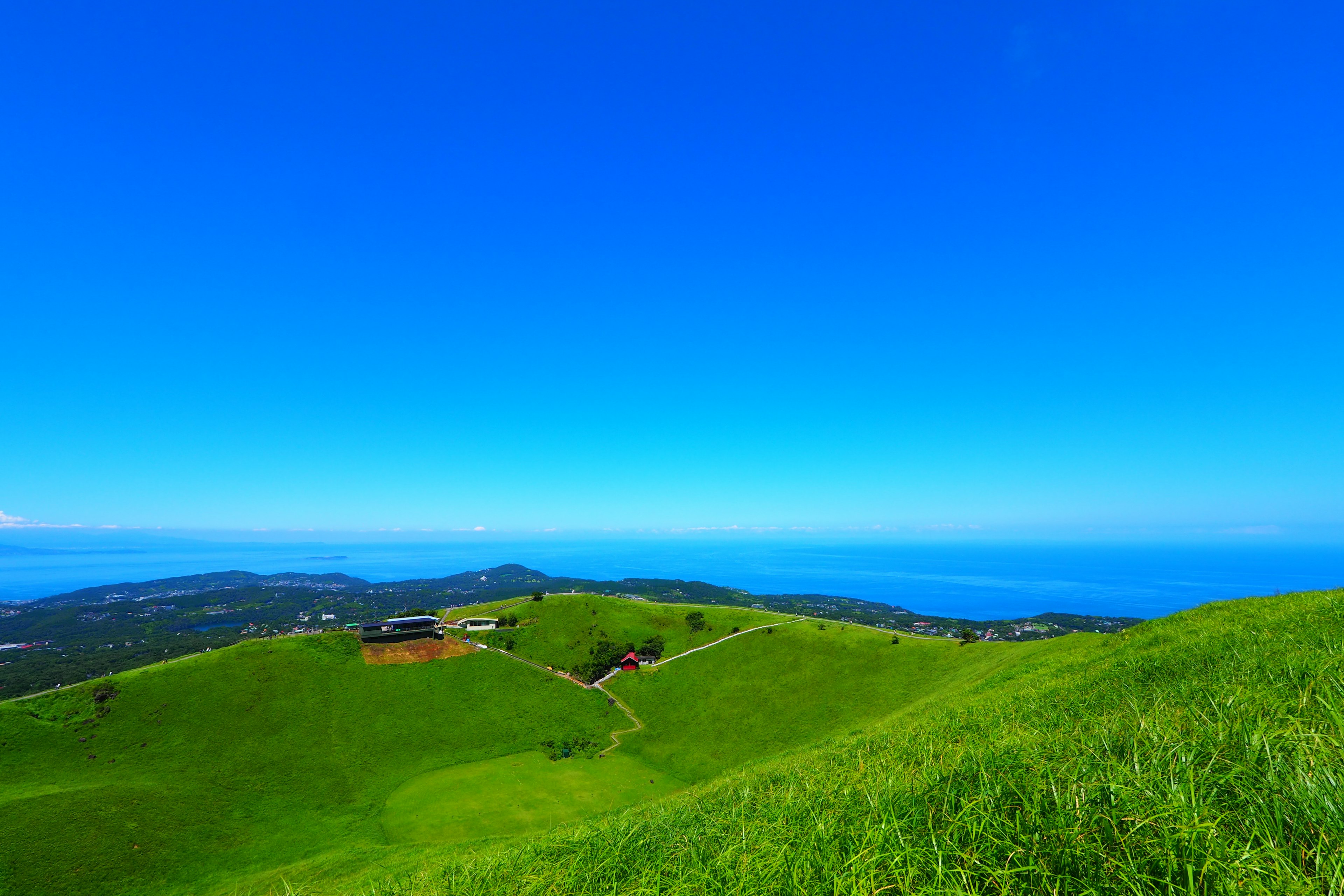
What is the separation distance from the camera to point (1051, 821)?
354cm

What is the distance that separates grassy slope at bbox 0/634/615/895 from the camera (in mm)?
28625

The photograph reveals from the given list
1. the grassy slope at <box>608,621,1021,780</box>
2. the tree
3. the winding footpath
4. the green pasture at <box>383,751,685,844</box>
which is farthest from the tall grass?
the tree

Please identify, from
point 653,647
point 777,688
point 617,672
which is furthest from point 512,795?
point 653,647

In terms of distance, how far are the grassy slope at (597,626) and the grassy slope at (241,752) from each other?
7430 mm

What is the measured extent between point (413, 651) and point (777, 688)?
4688cm

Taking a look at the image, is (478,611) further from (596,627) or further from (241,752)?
(241,752)

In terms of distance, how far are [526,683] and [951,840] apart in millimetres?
65088

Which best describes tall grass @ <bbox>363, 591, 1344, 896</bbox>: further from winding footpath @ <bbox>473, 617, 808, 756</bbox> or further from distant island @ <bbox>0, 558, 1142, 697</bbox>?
distant island @ <bbox>0, 558, 1142, 697</bbox>

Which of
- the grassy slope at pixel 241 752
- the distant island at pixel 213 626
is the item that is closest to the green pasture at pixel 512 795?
the grassy slope at pixel 241 752

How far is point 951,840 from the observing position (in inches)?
145

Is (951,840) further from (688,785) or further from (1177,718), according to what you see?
(688,785)

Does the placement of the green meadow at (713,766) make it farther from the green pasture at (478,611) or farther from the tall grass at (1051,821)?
the green pasture at (478,611)

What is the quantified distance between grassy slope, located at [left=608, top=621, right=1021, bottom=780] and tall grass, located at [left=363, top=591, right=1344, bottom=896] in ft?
110

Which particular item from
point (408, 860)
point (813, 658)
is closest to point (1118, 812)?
point (408, 860)
